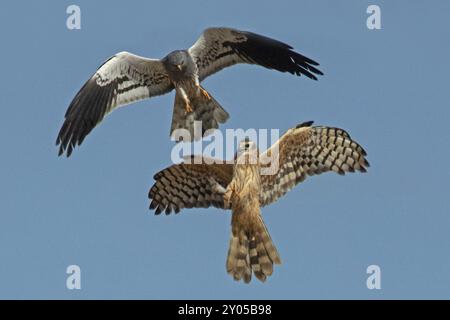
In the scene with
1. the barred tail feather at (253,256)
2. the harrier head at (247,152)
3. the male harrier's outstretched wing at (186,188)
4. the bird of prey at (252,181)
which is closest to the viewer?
the barred tail feather at (253,256)

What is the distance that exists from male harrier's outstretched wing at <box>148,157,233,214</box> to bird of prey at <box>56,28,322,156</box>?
4.28 feet

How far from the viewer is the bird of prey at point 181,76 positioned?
52.3ft

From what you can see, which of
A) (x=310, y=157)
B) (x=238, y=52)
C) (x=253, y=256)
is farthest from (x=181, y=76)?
(x=253, y=256)

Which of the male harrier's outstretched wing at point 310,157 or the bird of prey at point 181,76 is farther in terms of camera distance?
the bird of prey at point 181,76

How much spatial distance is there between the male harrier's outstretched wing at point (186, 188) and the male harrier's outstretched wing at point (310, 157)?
57cm

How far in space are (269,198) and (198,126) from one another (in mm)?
1890

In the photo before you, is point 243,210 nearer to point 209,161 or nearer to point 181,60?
point 209,161

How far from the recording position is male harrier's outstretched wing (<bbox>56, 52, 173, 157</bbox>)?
16.2 m

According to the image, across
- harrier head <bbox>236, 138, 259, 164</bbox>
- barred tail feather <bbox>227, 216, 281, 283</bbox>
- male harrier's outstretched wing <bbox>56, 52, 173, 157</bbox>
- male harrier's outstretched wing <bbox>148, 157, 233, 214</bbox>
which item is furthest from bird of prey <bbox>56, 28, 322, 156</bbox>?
barred tail feather <bbox>227, 216, 281, 283</bbox>

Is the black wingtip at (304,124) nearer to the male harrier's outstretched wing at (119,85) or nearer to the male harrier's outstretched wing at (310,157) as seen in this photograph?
the male harrier's outstretched wing at (310,157)

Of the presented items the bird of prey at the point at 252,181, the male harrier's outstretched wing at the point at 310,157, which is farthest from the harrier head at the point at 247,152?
the male harrier's outstretched wing at the point at 310,157

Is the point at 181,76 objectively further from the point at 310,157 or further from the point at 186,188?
the point at 310,157

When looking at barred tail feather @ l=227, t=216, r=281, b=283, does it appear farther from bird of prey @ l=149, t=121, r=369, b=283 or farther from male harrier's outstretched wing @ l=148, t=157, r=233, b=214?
male harrier's outstretched wing @ l=148, t=157, r=233, b=214
